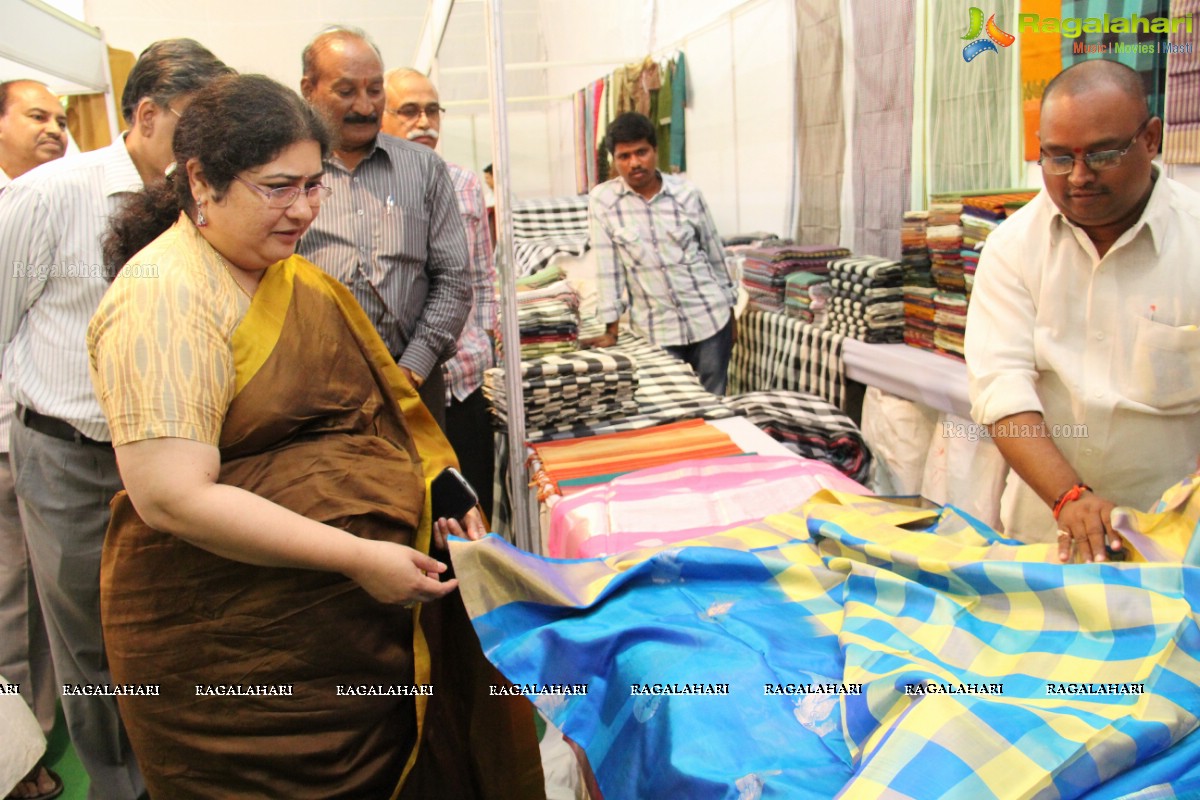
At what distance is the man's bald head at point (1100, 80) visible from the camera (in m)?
1.65

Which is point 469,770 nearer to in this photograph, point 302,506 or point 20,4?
point 302,506

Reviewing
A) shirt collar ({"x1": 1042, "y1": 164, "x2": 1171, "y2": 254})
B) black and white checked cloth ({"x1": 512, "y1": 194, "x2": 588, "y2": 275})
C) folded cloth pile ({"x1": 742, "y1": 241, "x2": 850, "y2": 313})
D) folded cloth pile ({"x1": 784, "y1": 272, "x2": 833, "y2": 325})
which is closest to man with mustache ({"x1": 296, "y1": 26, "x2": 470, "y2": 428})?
shirt collar ({"x1": 1042, "y1": 164, "x2": 1171, "y2": 254})

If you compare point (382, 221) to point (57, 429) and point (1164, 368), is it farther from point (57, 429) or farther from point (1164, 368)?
point (1164, 368)

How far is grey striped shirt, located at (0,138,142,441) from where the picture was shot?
1999mm

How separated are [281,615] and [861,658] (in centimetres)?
88

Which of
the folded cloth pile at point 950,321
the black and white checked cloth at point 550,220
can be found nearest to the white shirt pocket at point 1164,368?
the folded cloth pile at point 950,321

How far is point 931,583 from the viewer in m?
1.37

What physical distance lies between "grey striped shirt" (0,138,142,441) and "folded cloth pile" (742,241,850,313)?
2.90 m

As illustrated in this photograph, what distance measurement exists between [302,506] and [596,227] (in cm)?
292

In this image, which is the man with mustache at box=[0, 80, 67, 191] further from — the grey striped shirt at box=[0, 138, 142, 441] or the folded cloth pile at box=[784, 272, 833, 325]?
the folded cloth pile at box=[784, 272, 833, 325]

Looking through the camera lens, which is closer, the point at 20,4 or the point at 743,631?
the point at 743,631

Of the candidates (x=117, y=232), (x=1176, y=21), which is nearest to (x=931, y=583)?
(x=117, y=232)

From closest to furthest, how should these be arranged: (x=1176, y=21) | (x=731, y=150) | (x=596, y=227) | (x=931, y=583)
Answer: (x=931, y=583)
(x=1176, y=21)
(x=596, y=227)
(x=731, y=150)

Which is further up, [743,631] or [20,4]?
[20,4]
